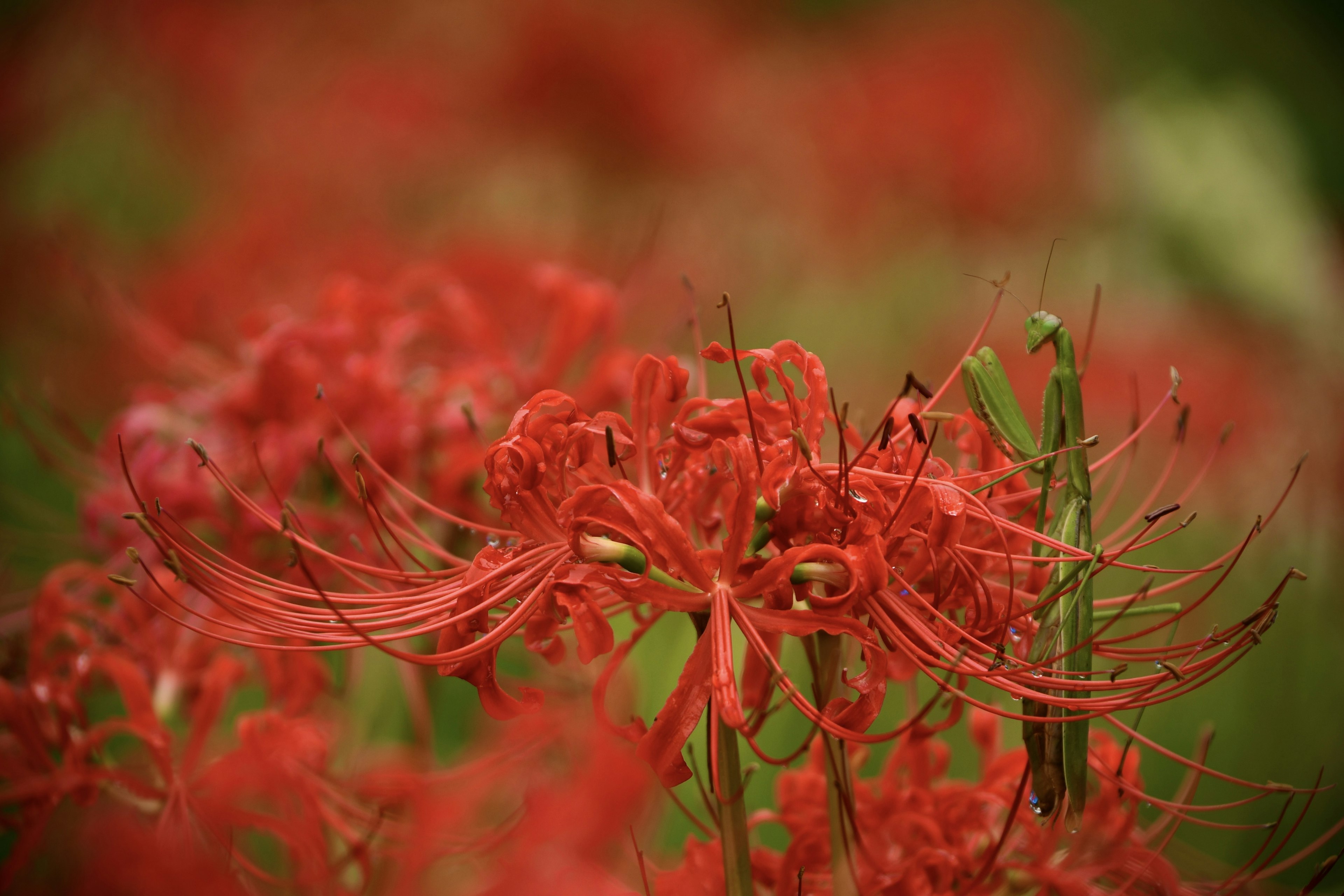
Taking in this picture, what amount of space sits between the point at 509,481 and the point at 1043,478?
14.8 inches

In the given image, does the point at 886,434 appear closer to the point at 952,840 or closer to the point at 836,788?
the point at 836,788

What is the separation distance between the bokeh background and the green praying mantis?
731mm

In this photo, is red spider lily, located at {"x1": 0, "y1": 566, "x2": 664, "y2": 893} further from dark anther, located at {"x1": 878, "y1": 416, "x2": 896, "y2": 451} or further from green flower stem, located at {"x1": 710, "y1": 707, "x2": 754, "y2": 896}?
dark anther, located at {"x1": 878, "y1": 416, "x2": 896, "y2": 451}

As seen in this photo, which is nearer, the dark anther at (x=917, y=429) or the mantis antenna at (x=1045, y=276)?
the dark anther at (x=917, y=429)

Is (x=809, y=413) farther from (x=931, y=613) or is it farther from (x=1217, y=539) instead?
(x=1217, y=539)

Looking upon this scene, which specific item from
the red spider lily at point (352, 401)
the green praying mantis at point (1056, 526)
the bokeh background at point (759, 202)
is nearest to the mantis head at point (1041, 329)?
the green praying mantis at point (1056, 526)

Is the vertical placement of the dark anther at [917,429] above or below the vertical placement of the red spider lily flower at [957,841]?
above

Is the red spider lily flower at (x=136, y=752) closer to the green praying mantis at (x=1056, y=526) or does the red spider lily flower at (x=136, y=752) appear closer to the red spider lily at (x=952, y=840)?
the red spider lily at (x=952, y=840)

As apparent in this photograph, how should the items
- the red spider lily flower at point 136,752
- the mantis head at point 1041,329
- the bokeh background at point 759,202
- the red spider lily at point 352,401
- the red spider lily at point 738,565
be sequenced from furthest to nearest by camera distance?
the bokeh background at point 759,202 → the red spider lily at point 352,401 → the red spider lily flower at point 136,752 → the mantis head at point 1041,329 → the red spider lily at point 738,565

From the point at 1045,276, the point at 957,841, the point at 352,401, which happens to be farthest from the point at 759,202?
the point at 957,841

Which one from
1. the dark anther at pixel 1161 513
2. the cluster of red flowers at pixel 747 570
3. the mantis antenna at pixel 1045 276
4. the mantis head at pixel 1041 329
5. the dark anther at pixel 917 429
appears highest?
the mantis antenna at pixel 1045 276

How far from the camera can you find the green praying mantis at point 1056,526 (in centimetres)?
60

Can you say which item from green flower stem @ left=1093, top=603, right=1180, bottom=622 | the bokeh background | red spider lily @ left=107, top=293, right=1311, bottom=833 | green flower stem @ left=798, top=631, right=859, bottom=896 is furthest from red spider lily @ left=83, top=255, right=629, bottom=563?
→ green flower stem @ left=1093, top=603, right=1180, bottom=622

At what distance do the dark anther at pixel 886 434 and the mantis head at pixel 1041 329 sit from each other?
0.43 ft
